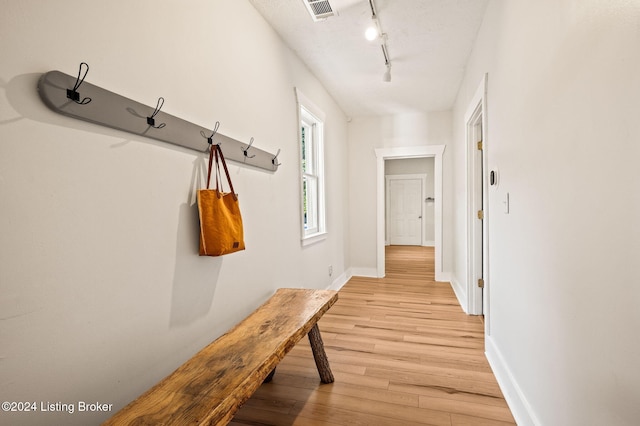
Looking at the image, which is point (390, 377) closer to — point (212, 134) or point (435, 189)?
point (212, 134)

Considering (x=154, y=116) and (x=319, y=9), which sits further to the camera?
(x=319, y=9)

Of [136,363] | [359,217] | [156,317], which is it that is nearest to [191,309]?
[156,317]

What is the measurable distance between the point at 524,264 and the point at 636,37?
1072mm

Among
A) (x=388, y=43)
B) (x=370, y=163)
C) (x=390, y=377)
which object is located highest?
(x=388, y=43)

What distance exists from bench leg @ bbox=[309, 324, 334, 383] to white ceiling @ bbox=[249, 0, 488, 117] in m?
2.27

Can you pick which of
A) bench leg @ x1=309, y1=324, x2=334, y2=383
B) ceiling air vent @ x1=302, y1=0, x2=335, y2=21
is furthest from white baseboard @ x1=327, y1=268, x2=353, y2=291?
ceiling air vent @ x1=302, y1=0, x2=335, y2=21

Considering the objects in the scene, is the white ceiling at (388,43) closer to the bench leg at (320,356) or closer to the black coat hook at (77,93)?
the black coat hook at (77,93)

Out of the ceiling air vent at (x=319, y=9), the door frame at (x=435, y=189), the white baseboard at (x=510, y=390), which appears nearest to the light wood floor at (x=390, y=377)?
the white baseboard at (x=510, y=390)

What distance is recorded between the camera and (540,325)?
52.9 inches

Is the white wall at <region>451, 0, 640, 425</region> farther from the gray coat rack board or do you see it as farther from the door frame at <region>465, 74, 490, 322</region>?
the gray coat rack board

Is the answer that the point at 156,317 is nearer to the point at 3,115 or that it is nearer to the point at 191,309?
the point at 191,309

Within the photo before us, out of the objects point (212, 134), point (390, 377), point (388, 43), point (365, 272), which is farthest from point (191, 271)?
point (365, 272)

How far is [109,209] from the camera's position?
111cm

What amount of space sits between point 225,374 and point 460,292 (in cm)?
323
